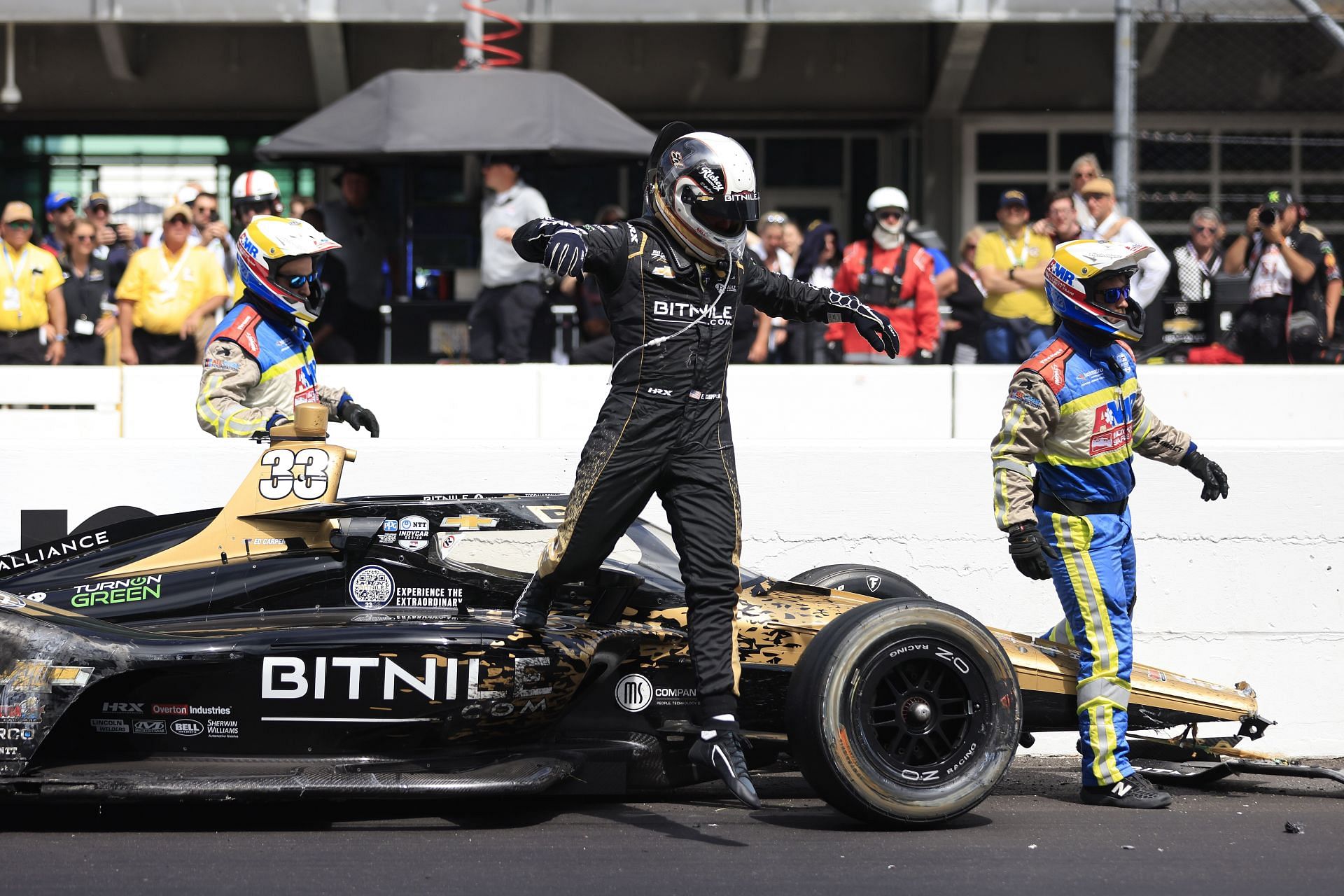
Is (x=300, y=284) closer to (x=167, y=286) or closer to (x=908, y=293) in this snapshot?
(x=167, y=286)

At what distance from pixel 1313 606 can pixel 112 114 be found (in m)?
13.0

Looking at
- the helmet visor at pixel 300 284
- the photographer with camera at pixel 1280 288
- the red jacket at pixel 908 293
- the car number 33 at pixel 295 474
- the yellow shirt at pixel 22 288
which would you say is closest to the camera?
the car number 33 at pixel 295 474

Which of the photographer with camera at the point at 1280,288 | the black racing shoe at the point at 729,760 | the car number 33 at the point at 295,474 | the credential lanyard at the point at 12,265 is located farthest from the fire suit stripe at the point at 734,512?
the credential lanyard at the point at 12,265

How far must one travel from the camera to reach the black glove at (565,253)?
5230mm

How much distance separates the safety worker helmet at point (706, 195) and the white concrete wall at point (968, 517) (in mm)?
1805

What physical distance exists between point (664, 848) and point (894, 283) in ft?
21.2

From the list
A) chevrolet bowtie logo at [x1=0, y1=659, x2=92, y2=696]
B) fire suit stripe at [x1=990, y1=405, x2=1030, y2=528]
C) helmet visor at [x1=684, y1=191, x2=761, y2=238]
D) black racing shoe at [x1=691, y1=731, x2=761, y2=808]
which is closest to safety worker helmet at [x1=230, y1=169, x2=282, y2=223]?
helmet visor at [x1=684, y1=191, x2=761, y2=238]

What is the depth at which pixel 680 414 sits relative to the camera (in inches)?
218

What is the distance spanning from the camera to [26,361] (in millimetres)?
11727

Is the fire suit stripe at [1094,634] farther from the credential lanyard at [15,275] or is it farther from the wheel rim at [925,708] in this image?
the credential lanyard at [15,275]

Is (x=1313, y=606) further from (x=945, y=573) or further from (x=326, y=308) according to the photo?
(x=326, y=308)

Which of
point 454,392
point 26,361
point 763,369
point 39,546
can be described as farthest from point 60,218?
point 39,546

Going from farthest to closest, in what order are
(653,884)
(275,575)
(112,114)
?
1. (112,114)
2. (275,575)
3. (653,884)

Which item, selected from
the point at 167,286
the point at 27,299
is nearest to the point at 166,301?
the point at 167,286
